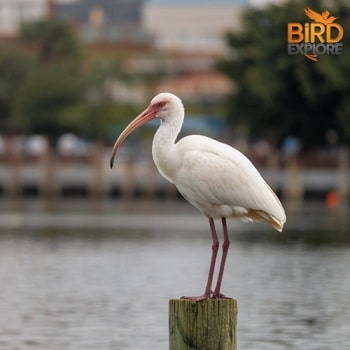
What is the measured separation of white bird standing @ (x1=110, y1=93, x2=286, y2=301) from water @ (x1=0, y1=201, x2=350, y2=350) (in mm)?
5686

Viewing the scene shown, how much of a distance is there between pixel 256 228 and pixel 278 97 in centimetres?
2267

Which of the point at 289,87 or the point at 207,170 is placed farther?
the point at 289,87

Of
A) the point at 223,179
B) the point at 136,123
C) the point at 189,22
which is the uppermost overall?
the point at 189,22

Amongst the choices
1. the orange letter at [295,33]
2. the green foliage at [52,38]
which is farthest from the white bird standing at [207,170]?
the green foliage at [52,38]

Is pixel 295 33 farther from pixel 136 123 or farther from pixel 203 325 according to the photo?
pixel 203 325

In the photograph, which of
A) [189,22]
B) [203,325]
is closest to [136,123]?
[203,325]

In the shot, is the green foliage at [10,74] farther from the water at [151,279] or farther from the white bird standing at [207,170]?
the white bird standing at [207,170]

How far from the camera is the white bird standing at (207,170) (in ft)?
59.9

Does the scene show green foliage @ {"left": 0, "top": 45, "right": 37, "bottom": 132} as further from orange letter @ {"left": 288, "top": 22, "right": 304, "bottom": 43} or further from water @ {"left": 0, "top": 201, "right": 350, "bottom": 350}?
orange letter @ {"left": 288, "top": 22, "right": 304, "bottom": 43}

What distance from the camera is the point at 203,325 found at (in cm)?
1691

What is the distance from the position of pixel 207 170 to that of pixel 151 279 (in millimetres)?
18113

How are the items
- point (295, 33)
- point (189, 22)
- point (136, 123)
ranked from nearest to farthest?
point (136, 123)
point (295, 33)
point (189, 22)

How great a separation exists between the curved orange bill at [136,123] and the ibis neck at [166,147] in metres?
0.15

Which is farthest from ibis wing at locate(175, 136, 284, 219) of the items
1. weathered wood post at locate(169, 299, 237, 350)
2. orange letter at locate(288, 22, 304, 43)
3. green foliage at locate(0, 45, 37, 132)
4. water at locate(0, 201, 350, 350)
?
green foliage at locate(0, 45, 37, 132)
